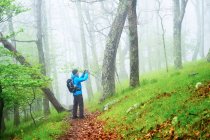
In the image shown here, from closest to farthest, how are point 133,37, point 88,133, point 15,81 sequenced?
point 88,133 → point 15,81 → point 133,37

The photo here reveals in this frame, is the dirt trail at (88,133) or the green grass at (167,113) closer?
the green grass at (167,113)

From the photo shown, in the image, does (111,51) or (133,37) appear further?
(111,51)

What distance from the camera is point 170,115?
6750 millimetres

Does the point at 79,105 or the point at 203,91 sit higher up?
the point at 203,91

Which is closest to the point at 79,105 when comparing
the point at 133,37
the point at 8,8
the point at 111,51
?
the point at 111,51

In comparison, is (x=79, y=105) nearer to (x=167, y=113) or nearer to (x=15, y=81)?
(x=15, y=81)

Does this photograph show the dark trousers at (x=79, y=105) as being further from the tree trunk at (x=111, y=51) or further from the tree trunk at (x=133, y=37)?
the tree trunk at (x=133, y=37)

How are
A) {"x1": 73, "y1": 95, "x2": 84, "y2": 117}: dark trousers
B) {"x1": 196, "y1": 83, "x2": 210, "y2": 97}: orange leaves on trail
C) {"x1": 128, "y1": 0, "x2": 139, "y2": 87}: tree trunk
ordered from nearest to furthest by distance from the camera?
{"x1": 196, "y1": 83, "x2": 210, "y2": 97}: orange leaves on trail, {"x1": 73, "y1": 95, "x2": 84, "y2": 117}: dark trousers, {"x1": 128, "y1": 0, "x2": 139, "y2": 87}: tree trunk

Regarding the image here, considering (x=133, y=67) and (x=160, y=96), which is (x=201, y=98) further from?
(x=133, y=67)

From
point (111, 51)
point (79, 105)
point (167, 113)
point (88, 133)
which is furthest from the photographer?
point (111, 51)

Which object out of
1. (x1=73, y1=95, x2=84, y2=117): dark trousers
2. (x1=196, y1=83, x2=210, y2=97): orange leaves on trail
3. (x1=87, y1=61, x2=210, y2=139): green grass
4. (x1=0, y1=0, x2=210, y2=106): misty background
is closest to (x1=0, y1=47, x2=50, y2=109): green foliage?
(x1=0, y1=0, x2=210, y2=106): misty background

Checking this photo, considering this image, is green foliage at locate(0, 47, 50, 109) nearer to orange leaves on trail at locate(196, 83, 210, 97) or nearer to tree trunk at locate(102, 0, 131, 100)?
tree trunk at locate(102, 0, 131, 100)

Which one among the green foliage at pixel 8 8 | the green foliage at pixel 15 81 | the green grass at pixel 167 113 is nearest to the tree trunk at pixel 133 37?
the green grass at pixel 167 113

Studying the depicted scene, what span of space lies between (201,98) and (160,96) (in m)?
2.40
